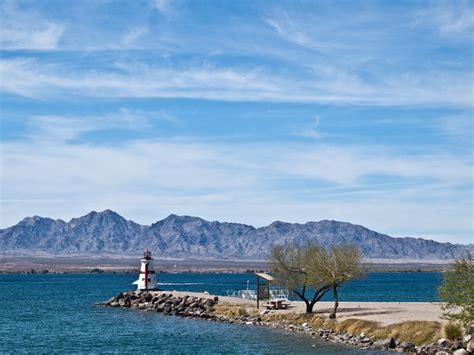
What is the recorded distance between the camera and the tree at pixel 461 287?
127 feet

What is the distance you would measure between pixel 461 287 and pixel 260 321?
80.1 feet

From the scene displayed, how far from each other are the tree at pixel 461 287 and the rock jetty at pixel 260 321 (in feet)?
8.40

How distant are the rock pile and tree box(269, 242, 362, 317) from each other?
29.2ft

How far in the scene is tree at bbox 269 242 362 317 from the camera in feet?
186

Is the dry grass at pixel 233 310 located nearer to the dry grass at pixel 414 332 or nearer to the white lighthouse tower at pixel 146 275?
the dry grass at pixel 414 332

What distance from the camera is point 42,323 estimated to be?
6756 cm

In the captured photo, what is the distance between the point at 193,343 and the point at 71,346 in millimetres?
8432

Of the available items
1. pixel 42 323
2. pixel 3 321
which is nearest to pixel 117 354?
pixel 42 323

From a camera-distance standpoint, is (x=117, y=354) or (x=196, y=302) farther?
(x=196, y=302)

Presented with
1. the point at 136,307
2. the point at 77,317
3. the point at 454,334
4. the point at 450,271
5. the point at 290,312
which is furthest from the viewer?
the point at 136,307

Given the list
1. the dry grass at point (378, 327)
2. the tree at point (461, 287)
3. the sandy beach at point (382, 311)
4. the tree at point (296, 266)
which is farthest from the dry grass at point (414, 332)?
the tree at point (296, 266)

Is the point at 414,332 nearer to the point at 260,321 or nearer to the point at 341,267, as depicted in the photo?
the point at 341,267

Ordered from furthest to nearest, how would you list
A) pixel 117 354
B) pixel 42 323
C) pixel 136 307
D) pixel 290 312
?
pixel 136 307 < pixel 42 323 < pixel 290 312 < pixel 117 354

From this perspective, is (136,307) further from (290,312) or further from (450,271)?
(450,271)
